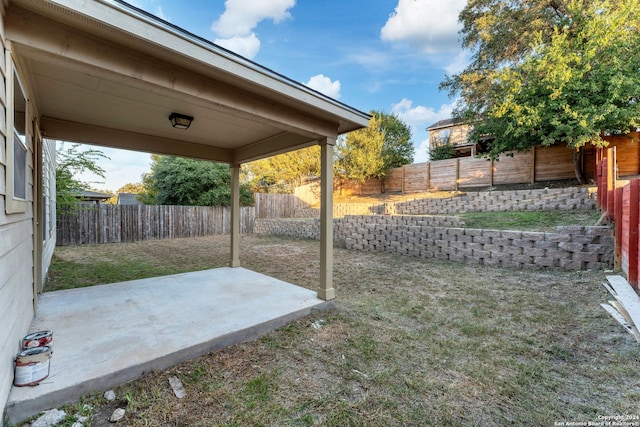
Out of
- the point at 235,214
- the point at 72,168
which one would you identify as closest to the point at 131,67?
the point at 235,214

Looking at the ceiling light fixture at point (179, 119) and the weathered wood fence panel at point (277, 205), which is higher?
the ceiling light fixture at point (179, 119)

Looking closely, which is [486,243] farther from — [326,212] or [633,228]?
[326,212]

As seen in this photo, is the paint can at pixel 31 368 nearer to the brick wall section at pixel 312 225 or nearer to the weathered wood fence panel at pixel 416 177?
the brick wall section at pixel 312 225

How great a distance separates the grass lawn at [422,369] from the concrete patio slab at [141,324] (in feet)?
0.39

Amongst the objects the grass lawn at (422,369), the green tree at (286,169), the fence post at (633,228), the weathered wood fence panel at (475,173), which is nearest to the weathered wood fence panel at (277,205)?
the green tree at (286,169)

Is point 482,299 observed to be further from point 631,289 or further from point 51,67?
point 51,67

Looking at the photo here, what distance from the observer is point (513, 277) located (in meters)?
4.69

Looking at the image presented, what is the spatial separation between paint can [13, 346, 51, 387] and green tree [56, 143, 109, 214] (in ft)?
19.8

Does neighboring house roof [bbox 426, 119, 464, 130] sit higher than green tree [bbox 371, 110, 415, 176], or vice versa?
neighboring house roof [bbox 426, 119, 464, 130]

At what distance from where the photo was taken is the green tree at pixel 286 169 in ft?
56.9

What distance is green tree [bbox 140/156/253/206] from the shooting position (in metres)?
13.5

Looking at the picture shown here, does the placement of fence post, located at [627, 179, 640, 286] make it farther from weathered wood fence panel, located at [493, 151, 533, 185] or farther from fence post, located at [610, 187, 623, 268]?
weathered wood fence panel, located at [493, 151, 533, 185]

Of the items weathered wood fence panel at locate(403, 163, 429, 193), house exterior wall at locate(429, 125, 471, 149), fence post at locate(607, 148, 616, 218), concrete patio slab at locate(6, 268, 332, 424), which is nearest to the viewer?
concrete patio slab at locate(6, 268, 332, 424)

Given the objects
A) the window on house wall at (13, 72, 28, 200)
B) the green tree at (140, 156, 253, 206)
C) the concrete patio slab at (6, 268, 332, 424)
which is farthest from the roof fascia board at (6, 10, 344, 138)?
the green tree at (140, 156, 253, 206)
